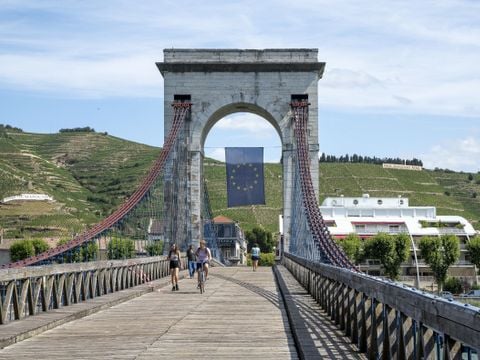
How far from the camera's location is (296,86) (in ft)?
157

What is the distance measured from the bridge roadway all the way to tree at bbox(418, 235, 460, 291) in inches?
2520

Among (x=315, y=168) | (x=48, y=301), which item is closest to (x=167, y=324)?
(x=48, y=301)

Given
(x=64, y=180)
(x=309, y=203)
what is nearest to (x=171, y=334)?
(x=309, y=203)

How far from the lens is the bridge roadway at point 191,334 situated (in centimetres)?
1064

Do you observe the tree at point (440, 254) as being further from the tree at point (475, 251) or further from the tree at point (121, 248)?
the tree at point (121, 248)

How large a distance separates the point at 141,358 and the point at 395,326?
343 cm

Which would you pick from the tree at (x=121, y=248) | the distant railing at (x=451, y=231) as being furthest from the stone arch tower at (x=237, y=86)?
the distant railing at (x=451, y=231)

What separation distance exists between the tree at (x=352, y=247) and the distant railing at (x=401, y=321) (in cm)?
7021

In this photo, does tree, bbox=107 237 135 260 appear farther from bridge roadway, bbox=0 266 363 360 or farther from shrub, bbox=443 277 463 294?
shrub, bbox=443 277 463 294

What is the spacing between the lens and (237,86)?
1884 inches

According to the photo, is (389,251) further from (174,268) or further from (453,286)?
(174,268)

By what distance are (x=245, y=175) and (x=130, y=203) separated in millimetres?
13203

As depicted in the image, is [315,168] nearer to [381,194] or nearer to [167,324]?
[167,324]

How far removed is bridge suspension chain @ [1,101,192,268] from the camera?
29.8 metres
